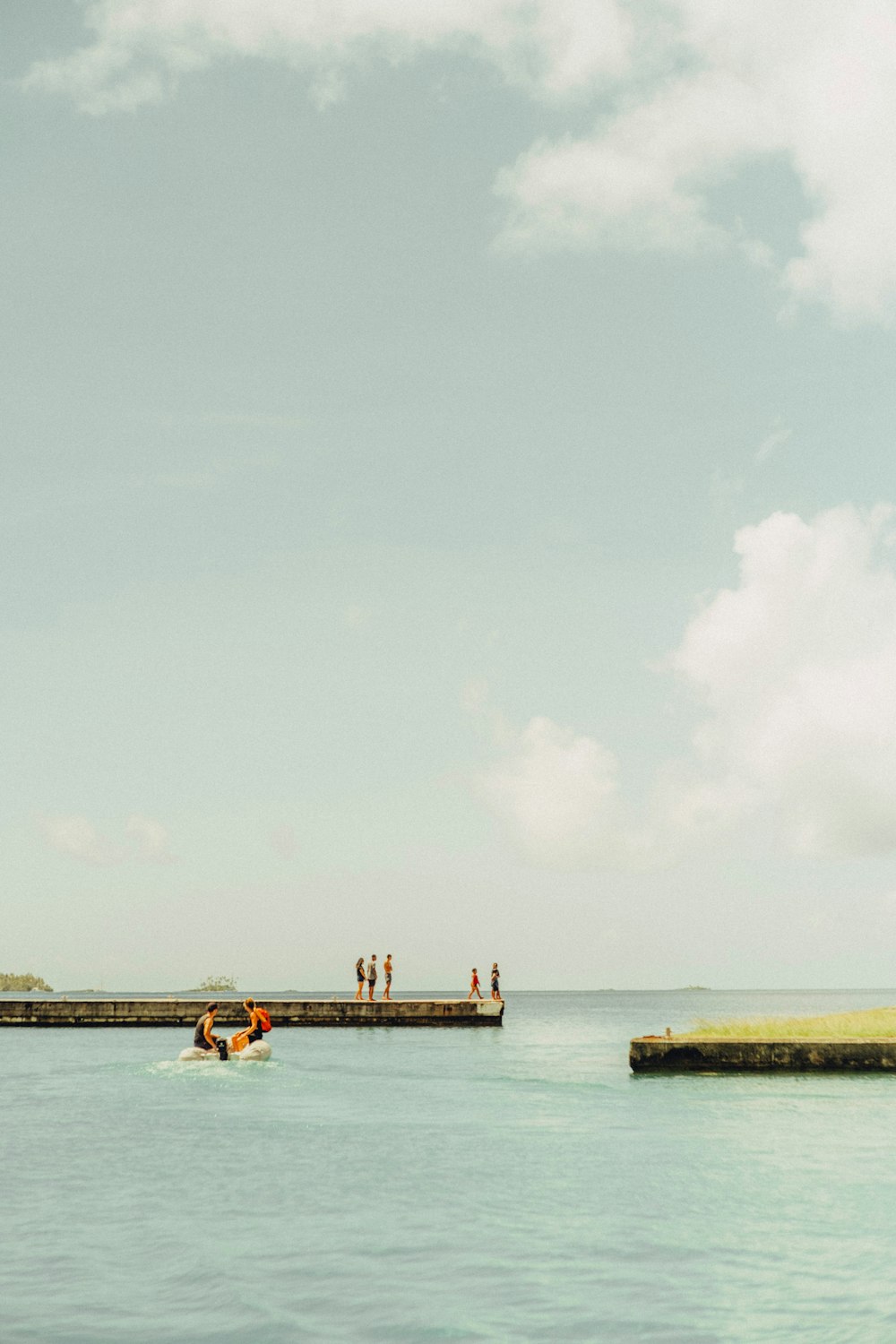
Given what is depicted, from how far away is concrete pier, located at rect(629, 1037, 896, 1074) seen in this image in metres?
29.0

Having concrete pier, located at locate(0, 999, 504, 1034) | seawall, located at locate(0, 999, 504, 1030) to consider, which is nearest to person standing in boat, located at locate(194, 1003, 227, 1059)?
concrete pier, located at locate(0, 999, 504, 1034)

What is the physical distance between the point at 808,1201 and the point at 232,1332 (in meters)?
8.95

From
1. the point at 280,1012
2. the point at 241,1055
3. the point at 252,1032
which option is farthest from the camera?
the point at 280,1012

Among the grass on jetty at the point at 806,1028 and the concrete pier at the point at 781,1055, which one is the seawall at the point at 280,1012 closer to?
the grass on jetty at the point at 806,1028

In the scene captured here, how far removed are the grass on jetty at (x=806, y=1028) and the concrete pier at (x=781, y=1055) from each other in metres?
0.35

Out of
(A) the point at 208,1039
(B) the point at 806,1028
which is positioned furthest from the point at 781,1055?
(A) the point at 208,1039

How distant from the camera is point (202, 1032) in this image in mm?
36219

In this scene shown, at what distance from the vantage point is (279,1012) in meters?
56.0

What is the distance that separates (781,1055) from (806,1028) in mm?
3753

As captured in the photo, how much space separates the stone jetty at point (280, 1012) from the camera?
5544 cm

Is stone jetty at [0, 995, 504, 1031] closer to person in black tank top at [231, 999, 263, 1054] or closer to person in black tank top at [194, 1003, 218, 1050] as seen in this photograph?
person in black tank top at [231, 999, 263, 1054]

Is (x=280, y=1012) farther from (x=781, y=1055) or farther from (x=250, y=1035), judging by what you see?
(x=781, y=1055)

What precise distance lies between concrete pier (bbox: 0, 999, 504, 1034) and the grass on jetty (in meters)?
23.4

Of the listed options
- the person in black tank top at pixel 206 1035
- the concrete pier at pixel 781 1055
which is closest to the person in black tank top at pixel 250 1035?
the person in black tank top at pixel 206 1035
